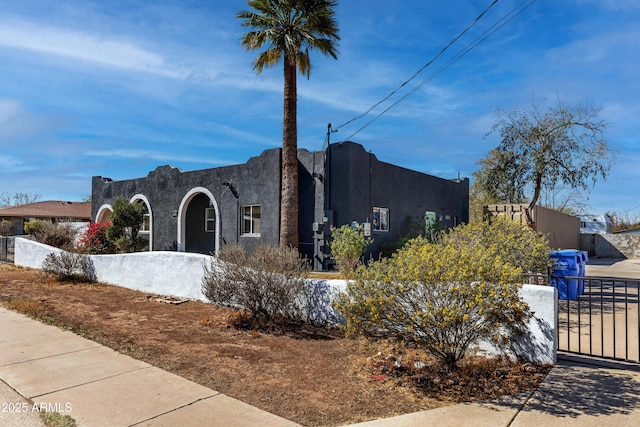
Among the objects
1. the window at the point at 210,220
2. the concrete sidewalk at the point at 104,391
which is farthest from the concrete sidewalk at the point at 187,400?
the window at the point at 210,220

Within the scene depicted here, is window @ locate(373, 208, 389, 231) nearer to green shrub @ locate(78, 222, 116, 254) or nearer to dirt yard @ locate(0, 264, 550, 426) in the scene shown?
dirt yard @ locate(0, 264, 550, 426)

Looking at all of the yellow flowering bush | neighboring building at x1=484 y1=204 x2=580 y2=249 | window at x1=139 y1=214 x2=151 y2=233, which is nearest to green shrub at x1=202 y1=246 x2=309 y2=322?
the yellow flowering bush

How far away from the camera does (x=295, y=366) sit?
573 centimetres

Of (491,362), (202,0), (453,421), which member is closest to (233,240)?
(202,0)

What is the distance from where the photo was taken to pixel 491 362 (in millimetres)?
5676

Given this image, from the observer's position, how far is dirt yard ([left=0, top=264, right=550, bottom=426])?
4.51 meters

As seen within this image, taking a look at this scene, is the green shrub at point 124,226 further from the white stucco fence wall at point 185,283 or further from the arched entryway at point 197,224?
the white stucco fence wall at point 185,283

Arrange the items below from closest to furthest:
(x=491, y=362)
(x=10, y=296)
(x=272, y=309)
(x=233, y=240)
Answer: (x=491, y=362) → (x=272, y=309) → (x=10, y=296) → (x=233, y=240)

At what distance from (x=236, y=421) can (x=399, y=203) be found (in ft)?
50.5

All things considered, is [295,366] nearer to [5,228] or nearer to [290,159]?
[290,159]

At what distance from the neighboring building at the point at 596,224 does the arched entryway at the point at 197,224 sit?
35786 millimetres

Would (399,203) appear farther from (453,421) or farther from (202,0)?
(453,421)

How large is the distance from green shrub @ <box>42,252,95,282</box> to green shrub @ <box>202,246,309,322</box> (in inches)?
316

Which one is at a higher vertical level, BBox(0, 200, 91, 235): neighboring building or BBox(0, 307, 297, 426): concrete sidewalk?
BBox(0, 200, 91, 235): neighboring building
